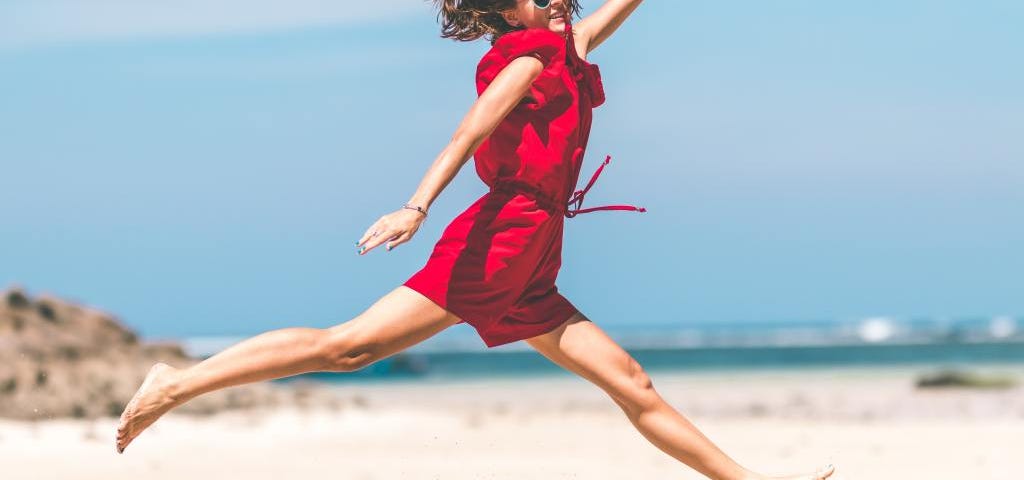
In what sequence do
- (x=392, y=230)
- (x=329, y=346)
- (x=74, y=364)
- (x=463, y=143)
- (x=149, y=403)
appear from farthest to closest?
(x=74, y=364)
(x=149, y=403)
(x=329, y=346)
(x=463, y=143)
(x=392, y=230)

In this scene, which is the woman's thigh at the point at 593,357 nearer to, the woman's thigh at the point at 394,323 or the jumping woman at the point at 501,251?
the jumping woman at the point at 501,251

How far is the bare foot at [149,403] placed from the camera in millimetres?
4770

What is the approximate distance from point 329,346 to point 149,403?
0.70 m

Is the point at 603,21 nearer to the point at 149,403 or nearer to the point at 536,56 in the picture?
the point at 536,56

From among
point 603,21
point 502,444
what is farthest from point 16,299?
point 603,21

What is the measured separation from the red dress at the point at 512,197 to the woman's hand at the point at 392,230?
503 mm

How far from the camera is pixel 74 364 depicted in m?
10.5

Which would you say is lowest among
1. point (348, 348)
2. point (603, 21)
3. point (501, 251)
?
point (348, 348)

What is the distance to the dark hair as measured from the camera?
483 centimetres

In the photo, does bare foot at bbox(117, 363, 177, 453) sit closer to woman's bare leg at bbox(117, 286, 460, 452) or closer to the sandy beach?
woman's bare leg at bbox(117, 286, 460, 452)

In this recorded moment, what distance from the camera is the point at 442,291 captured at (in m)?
4.64

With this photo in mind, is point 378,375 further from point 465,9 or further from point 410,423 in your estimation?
point 465,9

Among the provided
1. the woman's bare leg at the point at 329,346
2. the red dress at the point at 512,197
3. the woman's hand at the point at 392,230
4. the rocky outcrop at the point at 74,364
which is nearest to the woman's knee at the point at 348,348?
the woman's bare leg at the point at 329,346

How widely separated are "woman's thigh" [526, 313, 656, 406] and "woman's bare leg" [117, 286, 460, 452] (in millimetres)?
420
